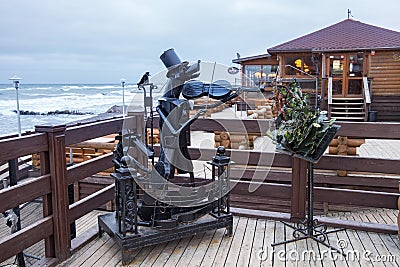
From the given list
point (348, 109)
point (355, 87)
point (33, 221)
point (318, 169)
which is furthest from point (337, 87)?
point (33, 221)

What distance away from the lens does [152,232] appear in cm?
258

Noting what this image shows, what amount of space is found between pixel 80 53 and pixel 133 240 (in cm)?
4057

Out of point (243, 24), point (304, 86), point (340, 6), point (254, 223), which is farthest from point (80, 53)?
point (254, 223)

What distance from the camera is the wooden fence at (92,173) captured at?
221 cm

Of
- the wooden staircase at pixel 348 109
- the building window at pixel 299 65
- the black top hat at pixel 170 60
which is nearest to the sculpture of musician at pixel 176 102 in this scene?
the black top hat at pixel 170 60

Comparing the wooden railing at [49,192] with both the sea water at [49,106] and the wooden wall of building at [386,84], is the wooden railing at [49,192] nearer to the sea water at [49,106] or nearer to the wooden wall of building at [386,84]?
the wooden wall of building at [386,84]

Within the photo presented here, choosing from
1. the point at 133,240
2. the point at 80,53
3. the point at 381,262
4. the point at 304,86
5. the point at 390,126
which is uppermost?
the point at 80,53

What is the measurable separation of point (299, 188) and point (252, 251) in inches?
28.9

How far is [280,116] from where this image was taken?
9.23 feet

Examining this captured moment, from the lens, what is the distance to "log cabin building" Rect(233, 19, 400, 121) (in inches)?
471

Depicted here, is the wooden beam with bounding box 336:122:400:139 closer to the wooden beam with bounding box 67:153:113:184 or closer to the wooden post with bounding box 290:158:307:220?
the wooden post with bounding box 290:158:307:220

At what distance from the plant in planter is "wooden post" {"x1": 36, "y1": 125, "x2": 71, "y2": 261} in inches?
62.3

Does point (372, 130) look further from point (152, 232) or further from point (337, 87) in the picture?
point (337, 87)

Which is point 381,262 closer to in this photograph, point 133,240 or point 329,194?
point 329,194
